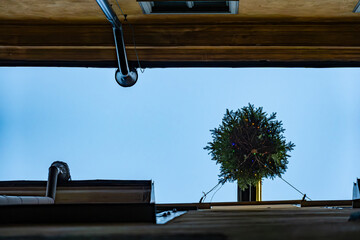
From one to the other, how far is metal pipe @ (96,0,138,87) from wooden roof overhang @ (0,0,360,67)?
0.15 m

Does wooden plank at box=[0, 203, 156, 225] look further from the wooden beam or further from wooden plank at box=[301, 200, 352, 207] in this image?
the wooden beam

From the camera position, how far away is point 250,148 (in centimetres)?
310

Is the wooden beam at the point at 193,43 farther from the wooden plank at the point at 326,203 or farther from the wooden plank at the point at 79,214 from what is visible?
the wooden plank at the point at 79,214

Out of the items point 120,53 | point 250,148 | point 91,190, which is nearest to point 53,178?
point 91,190

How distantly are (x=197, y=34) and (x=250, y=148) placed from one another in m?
1.43

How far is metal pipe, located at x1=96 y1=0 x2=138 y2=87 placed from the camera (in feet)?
11.3

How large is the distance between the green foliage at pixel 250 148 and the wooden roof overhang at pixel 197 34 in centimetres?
106

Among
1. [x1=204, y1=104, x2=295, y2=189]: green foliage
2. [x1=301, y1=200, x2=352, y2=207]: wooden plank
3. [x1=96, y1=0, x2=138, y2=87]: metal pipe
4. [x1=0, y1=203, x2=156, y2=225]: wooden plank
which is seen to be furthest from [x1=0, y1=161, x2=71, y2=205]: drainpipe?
[x1=301, y1=200, x2=352, y2=207]: wooden plank

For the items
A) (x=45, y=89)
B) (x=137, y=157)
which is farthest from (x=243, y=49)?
(x=45, y=89)

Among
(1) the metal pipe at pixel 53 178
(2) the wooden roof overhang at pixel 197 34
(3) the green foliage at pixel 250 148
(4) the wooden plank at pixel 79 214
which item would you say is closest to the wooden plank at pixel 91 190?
(1) the metal pipe at pixel 53 178

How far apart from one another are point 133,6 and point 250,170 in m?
1.81

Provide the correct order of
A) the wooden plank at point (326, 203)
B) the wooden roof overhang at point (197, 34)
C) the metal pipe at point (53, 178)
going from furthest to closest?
the wooden roof overhang at point (197, 34) → the metal pipe at point (53, 178) → the wooden plank at point (326, 203)

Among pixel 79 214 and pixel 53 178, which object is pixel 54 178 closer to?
pixel 53 178

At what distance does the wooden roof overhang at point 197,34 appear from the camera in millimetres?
3820
